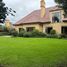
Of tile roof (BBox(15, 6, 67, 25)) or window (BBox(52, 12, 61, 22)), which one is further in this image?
tile roof (BBox(15, 6, 67, 25))

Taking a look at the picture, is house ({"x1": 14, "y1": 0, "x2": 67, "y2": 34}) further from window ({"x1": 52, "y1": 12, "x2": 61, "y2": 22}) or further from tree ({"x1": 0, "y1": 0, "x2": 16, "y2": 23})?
tree ({"x1": 0, "y1": 0, "x2": 16, "y2": 23})

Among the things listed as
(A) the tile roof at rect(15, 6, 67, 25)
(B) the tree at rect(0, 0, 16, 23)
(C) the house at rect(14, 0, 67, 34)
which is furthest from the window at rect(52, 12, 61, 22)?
(B) the tree at rect(0, 0, 16, 23)

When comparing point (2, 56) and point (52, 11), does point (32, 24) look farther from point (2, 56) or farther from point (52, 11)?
point (2, 56)

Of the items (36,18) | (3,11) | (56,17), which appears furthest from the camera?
(36,18)

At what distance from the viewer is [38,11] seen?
60094 mm

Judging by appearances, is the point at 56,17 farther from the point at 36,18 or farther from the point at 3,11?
the point at 3,11

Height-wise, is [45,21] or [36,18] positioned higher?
[36,18]

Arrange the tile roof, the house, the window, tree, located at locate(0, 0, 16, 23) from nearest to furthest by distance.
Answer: tree, located at locate(0, 0, 16, 23) < the house < the window < the tile roof

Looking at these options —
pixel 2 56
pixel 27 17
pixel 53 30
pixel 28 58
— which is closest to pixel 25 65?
pixel 28 58

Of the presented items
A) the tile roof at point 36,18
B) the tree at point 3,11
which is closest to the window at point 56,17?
the tile roof at point 36,18

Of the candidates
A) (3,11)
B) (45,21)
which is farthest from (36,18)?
(3,11)

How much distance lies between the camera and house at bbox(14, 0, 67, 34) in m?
50.2

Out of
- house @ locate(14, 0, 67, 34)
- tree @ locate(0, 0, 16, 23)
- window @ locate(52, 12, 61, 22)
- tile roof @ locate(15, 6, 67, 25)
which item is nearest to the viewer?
tree @ locate(0, 0, 16, 23)

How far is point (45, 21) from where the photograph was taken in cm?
5300
